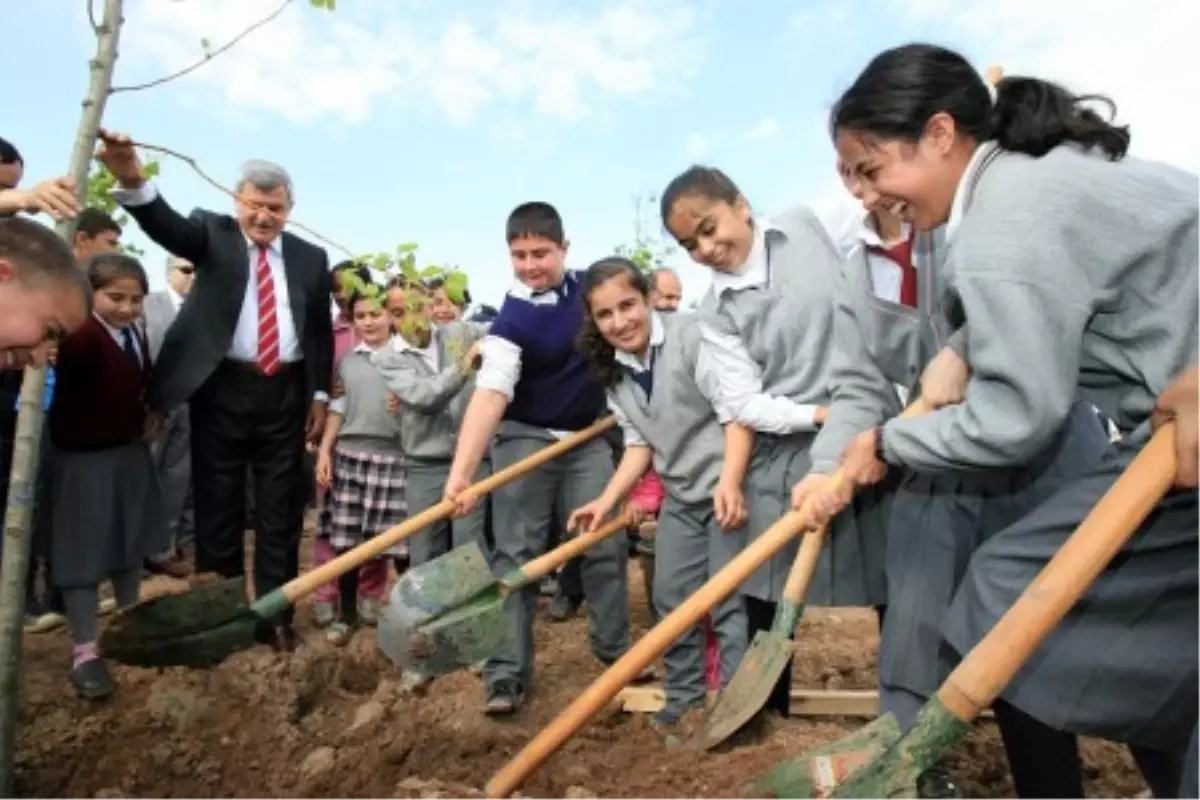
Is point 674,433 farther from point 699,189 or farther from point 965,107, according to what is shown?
point 965,107

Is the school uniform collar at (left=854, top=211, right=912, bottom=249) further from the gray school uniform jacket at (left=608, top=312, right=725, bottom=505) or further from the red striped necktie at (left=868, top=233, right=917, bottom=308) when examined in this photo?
the gray school uniform jacket at (left=608, top=312, right=725, bottom=505)

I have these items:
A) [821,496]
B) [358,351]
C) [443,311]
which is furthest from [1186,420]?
[443,311]

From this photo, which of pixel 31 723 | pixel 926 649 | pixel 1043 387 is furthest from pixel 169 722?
pixel 1043 387

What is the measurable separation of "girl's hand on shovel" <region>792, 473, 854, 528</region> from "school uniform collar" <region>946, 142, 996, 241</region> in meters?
0.88

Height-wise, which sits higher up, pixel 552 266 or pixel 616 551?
pixel 552 266

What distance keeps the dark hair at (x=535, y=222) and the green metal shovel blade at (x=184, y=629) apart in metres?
1.77

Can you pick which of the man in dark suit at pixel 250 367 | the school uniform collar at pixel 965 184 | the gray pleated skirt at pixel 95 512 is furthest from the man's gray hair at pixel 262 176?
the school uniform collar at pixel 965 184

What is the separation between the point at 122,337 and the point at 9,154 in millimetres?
1020

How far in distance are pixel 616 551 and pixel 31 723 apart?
2224 millimetres

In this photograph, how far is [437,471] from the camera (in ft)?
16.5

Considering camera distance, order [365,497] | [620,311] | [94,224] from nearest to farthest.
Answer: [620,311] → [94,224] → [365,497]

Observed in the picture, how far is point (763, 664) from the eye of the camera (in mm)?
2834

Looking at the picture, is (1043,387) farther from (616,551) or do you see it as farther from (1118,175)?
(616,551)

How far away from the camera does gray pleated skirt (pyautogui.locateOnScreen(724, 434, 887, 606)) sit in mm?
3184
